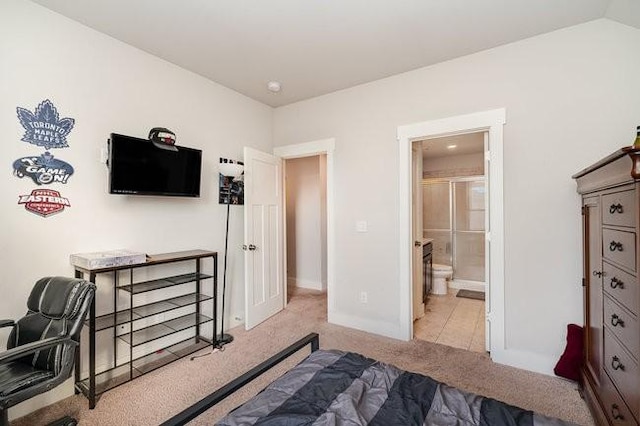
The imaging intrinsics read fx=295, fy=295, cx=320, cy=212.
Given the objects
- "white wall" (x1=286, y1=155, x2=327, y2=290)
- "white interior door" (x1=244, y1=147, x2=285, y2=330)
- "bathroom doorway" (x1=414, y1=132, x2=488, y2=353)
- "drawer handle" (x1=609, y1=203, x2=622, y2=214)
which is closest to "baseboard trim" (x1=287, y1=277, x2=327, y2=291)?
"white wall" (x1=286, y1=155, x2=327, y2=290)

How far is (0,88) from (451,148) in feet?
17.1

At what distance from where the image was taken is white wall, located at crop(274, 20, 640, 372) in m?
2.14

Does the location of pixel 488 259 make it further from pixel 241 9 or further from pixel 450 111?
pixel 241 9

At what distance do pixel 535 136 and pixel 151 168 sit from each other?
3.13 meters

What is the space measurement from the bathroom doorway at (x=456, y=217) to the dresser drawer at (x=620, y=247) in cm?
264

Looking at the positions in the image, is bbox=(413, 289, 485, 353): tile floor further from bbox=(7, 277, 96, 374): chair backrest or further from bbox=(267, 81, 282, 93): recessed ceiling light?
bbox=(267, 81, 282, 93): recessed ceiling light

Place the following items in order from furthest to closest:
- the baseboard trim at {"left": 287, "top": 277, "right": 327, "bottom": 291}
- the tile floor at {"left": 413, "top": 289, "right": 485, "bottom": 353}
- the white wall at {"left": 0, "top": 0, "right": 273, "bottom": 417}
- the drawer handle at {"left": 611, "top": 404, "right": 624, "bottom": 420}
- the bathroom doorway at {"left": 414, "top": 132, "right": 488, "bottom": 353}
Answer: the baseboard trim at {"left": 287, "top": 277, "right": 327, "bottom": 291} < the bathroom doorway at {"left": 414, "top": 132, "right": 488, "bottom": 353} < the tile floor at {"left": 413, "top": 289, "right": 485, "bottom": 353} < the white wall at {"left": 0, "top": 0, "right": 273, "bottom": 417} < the drawer handle at {"left": 611, "top": 404, "right": 624, "bottom": 420}

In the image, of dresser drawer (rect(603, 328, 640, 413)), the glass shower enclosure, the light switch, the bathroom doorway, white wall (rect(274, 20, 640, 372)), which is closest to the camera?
dresser drawer (rect(603, 328, 640, 413))

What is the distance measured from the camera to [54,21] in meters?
2.05

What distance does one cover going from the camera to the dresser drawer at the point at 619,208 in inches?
50.1

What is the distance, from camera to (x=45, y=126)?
201 centimetres

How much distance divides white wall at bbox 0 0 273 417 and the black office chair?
274 millimetres

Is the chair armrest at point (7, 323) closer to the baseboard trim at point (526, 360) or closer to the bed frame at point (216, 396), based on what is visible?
the bed frame at point (216, 396)

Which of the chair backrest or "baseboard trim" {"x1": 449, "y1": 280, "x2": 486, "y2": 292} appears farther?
"baseboard trim" {"x1": 449, "y1": 280, "x2": 486, "y2": 292}
